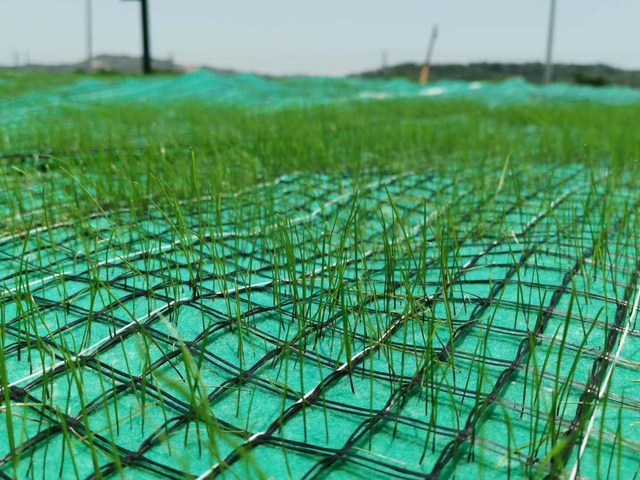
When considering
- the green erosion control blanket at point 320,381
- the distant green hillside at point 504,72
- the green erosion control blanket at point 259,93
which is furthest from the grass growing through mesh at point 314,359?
the distant green hillside at point 504,72

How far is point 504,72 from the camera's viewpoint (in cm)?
2758

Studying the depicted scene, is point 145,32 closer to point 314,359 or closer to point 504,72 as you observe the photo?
point 314,359

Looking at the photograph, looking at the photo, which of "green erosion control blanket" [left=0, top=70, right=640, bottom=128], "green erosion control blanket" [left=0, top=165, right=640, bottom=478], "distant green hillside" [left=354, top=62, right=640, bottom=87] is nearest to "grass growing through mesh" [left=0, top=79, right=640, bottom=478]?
"green erosion control blanket" [left=0, top=165, right=640, bottom=478]

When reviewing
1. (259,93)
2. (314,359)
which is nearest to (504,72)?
(259,93)

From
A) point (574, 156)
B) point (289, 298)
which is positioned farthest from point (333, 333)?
point (574, 156)

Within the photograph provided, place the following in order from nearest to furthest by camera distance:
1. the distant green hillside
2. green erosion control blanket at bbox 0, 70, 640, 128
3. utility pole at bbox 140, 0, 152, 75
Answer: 1. green erosion control blanket at bbox 0, 70, 640, 128
2. utility pole at bbox 140, 0, 152, 75
3. the distant green hillside

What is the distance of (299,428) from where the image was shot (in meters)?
0.92

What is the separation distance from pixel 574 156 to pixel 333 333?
251cm

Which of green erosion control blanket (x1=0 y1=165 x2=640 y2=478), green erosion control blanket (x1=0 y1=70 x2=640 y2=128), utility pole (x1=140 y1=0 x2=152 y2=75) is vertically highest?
utility pole (x1=140 y1=0 x2=152 y2=75)

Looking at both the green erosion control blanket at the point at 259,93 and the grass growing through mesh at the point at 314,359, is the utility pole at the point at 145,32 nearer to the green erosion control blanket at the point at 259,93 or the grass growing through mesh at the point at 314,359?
the green erosion control blanket at the point at 259,93

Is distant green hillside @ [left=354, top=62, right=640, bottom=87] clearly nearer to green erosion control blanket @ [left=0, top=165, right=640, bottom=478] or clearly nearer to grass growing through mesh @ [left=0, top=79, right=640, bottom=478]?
grass growing through mesh @ [left=0, top=79, right=640, bottom=478]

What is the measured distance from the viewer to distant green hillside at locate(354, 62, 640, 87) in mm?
25922

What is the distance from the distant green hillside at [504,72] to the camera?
85.0 feet

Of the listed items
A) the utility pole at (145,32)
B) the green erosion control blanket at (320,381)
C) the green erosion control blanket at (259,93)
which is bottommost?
the green erosion control blanket at (320,381)
